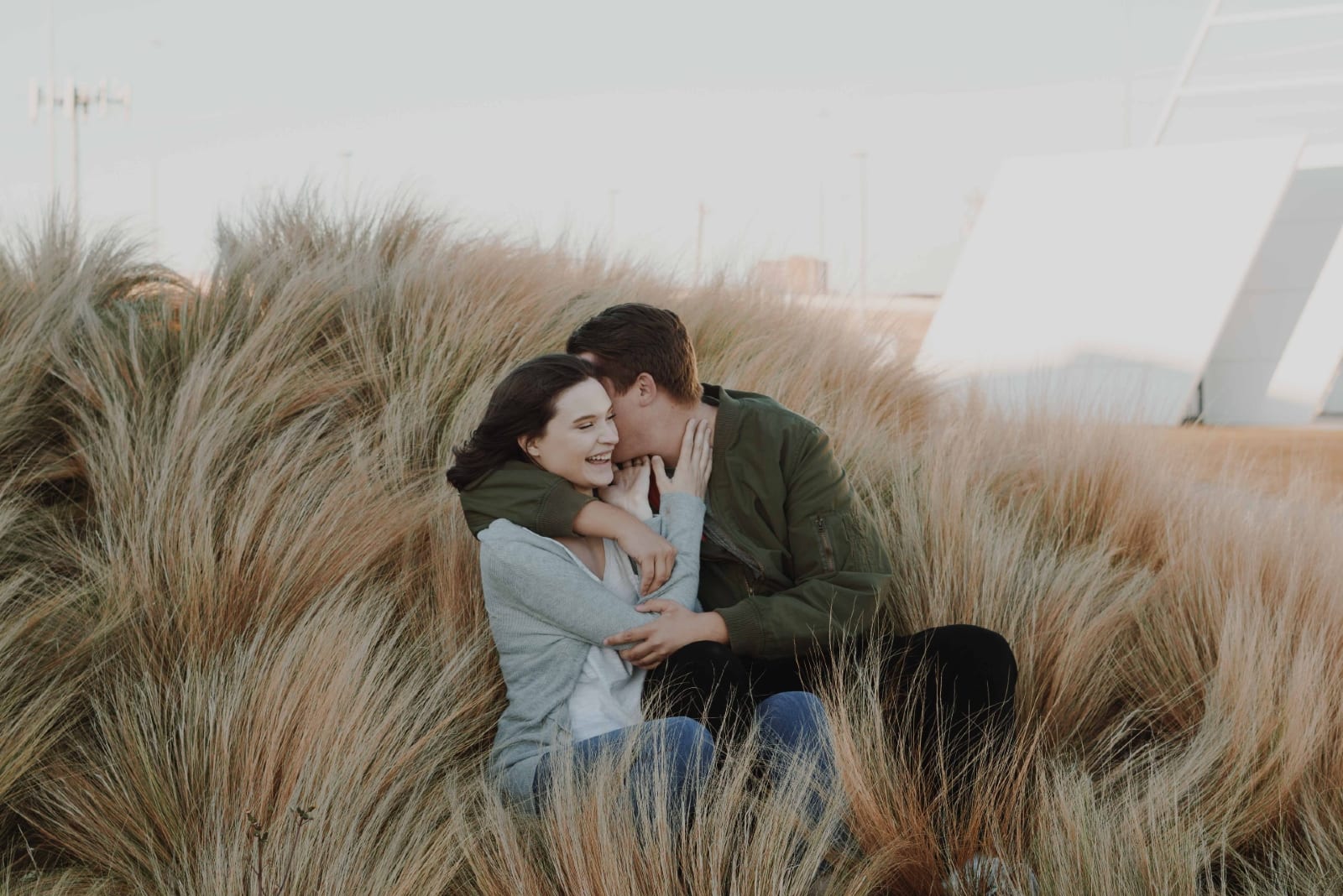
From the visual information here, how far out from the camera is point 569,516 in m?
2.82

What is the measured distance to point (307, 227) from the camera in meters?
5.86

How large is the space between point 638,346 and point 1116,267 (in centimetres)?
1076

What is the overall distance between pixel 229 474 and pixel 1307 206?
12369 mm

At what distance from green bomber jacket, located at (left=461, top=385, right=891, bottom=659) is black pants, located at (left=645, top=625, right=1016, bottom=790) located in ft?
0.38

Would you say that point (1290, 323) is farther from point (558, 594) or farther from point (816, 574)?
point (558, 594)

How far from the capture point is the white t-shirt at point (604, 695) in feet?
8.82

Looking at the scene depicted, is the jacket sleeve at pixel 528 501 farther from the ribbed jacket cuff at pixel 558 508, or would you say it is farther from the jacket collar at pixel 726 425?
the jacket collar at pixel 726 425

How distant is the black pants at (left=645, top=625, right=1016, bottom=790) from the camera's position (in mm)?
2748

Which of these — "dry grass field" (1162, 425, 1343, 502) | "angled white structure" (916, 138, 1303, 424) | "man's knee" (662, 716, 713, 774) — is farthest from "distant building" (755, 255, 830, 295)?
"man's knee" (662, 716, 713, 774)

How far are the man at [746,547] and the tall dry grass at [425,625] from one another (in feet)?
0.61

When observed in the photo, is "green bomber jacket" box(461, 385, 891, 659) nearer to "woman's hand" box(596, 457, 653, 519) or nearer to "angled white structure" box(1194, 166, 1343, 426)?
"woman's hand" box(596, 457, 653, 519)

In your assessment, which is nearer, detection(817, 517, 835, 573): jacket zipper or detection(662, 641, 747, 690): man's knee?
detection(662, 641, 747, 690): man's knee

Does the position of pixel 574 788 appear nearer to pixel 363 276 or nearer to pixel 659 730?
pixel 659 730

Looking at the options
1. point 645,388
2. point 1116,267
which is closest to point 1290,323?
point 1116,267
